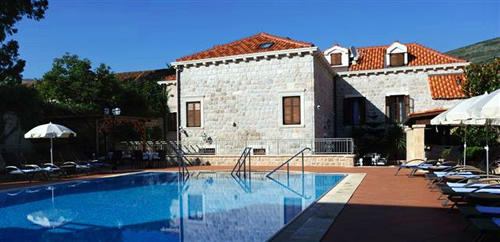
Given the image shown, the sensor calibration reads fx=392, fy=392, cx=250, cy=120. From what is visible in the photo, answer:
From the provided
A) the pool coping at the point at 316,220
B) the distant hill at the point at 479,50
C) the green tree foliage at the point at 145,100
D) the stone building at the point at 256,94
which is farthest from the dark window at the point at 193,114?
the distant hill at the point at 479,50

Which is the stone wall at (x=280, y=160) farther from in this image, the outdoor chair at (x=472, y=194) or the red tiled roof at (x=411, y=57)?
the outdoor chair at (x=472, y=194)

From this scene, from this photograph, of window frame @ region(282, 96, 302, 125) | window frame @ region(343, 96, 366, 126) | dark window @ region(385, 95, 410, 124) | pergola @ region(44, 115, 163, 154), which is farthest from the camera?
window frame @ region(343, 96, 366, 126)

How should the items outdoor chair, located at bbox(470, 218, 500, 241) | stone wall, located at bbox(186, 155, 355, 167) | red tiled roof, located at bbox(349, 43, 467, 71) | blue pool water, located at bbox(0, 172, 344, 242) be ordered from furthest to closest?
red tiled roof, located at bbox(349, 43, 467, 71) < stone wall, located at bbox(186, 155, 355, 167) < blue pool water, located at bbox(0, 172, 344, 242) < outdoor chair, located at bbox(470, 218, 500, 241)

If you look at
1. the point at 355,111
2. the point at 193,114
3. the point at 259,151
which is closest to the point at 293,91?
the point at 259,151

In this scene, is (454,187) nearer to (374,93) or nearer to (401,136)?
(401,136)

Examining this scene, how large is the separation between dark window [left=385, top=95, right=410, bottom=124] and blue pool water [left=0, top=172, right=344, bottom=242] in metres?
10.5

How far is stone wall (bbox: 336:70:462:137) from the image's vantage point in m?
22.6

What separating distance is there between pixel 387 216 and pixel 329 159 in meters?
12.1

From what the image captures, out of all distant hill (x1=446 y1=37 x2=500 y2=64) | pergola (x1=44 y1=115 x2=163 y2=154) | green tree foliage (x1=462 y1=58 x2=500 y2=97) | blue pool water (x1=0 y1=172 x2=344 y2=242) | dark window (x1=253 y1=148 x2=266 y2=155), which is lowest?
blue pool water (x1=0 y1=172 x2=344 y2=242)

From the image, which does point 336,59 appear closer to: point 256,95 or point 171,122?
point 256,95

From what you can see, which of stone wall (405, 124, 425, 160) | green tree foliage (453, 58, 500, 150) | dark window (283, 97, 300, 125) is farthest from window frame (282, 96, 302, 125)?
green tree foliage (453, 58, 500, 150)

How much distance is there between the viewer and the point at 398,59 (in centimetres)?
2383

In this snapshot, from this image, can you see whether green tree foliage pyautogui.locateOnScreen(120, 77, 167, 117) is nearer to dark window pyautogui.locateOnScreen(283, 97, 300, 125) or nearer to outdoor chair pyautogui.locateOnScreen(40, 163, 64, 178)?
dark window pyautogui.locateOnScreen(283, 97, 300, 125)

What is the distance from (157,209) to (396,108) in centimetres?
1842
